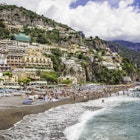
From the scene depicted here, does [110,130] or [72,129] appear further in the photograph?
[110,130]

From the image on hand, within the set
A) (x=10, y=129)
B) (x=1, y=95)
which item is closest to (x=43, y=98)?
(x=1, y=95)

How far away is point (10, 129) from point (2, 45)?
70079mm

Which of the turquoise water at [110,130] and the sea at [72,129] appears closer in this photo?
the sea at [72,129]

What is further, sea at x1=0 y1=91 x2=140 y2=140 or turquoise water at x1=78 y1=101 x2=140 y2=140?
turquoise water at x1=78 y1=101 x2=140 y2=140

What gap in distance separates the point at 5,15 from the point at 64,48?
90.5 ft

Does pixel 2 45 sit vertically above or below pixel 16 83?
above

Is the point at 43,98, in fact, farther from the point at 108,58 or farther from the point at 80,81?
the point at 108,58

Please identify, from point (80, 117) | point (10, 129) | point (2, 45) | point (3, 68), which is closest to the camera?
point (10, 129)

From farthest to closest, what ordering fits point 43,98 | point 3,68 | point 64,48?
point 64,48
point 3,68
point 43,98

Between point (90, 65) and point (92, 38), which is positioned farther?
point (92, 38)

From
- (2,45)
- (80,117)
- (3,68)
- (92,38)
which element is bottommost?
(80,117)

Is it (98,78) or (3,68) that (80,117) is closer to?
(3,68)

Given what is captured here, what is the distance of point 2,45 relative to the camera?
8931 cm

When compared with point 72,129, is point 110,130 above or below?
below
